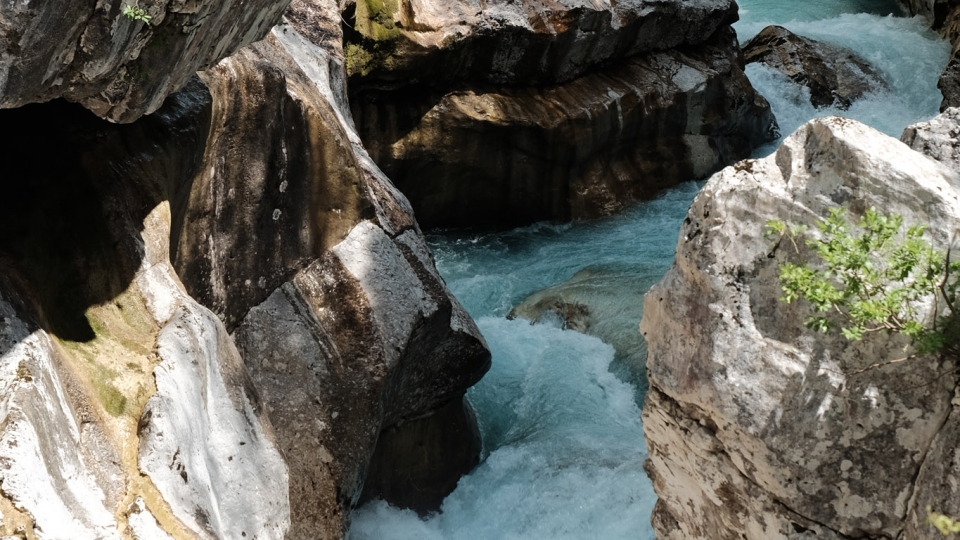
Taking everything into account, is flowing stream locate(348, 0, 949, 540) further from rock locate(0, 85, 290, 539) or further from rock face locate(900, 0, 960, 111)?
rock locate(0, 85, 290, 539)

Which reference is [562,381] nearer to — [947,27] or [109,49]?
[109,49]

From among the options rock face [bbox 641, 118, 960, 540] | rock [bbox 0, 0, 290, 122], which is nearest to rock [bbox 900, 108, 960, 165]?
rock face [bbox 641, 118, 960, 540]

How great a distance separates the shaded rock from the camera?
6301 millimetres

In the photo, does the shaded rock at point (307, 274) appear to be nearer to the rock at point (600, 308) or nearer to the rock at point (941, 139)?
the rock at point (600, 308)

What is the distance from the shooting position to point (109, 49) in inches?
147

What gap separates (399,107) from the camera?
11688 mm

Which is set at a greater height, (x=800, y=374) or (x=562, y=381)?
(x=800, y=374)

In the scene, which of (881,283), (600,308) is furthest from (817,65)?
(881,283)

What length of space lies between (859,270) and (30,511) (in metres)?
3.51

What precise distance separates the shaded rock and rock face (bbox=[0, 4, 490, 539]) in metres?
0.02

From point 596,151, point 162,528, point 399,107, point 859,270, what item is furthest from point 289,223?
point 596,151

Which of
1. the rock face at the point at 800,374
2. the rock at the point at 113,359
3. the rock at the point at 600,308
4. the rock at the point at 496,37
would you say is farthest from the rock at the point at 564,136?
the rock face at the point at 800,374

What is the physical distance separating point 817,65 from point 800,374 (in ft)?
42.3

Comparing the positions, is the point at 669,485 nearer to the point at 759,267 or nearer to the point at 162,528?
the point at 759,267
